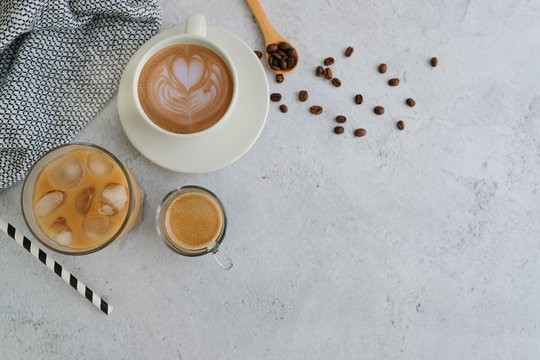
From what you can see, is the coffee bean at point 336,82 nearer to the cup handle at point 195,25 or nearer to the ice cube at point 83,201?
the cup handle at point 195,25

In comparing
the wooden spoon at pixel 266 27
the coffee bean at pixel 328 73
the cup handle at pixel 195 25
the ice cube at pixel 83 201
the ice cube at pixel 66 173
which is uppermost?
the cup handle at pixel 195 25

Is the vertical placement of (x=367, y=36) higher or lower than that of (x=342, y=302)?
higher

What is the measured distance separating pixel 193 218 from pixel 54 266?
41cm

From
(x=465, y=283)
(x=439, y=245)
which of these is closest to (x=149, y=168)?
(x=439, y=245)

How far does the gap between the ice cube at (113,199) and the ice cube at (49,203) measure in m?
0.11

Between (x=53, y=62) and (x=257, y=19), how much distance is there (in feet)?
1.95

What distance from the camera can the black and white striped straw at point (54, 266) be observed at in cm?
131

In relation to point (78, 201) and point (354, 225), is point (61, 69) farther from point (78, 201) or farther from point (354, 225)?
point (354, 225)

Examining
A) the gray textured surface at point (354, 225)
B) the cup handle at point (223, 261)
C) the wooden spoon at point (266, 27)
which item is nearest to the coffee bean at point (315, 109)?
the gray textured surface at point (354, 225)

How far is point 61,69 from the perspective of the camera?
4.36ft

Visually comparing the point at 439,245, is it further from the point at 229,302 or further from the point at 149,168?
the point at 149,168

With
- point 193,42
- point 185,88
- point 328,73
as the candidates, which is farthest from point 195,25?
point 328,73

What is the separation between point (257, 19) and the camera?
4.51 ft

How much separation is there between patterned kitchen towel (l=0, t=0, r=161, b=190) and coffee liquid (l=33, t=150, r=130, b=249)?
16 centimetres
